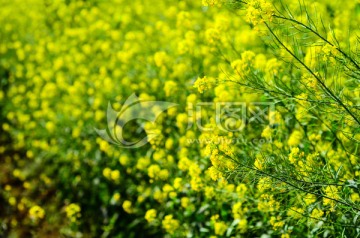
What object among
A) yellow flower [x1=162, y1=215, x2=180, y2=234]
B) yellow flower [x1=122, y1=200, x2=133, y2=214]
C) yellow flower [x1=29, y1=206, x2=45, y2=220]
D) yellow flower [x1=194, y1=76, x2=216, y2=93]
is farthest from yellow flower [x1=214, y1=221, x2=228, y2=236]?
yellow flower [x1=29, y1=206, x2=45, y2=220]

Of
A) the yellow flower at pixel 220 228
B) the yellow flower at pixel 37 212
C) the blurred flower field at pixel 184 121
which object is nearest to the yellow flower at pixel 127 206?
the blurred flower field at pixel 184 121

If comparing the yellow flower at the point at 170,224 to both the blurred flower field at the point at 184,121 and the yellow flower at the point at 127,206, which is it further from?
the yellow flower at the point at 127,206

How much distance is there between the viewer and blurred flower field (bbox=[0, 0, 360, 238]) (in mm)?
2359

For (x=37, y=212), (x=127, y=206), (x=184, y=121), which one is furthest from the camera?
(x=37, y=212)

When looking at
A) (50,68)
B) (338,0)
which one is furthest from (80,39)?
(338,0)

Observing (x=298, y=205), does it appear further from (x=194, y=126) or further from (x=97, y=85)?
(x=97, y=85)

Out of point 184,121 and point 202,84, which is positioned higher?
point 202,84

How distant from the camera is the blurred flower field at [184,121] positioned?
2.36m

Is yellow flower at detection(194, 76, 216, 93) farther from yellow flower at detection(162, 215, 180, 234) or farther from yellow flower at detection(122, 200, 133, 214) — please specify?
yellow flower at detection(122, 200, 133, 214)

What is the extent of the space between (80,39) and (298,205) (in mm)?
3679

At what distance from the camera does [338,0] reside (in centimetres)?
369

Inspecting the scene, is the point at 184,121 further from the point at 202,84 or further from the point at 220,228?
the point at 202,84

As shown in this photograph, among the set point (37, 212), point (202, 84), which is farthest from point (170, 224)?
point (37, 212)

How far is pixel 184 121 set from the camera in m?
3.69
